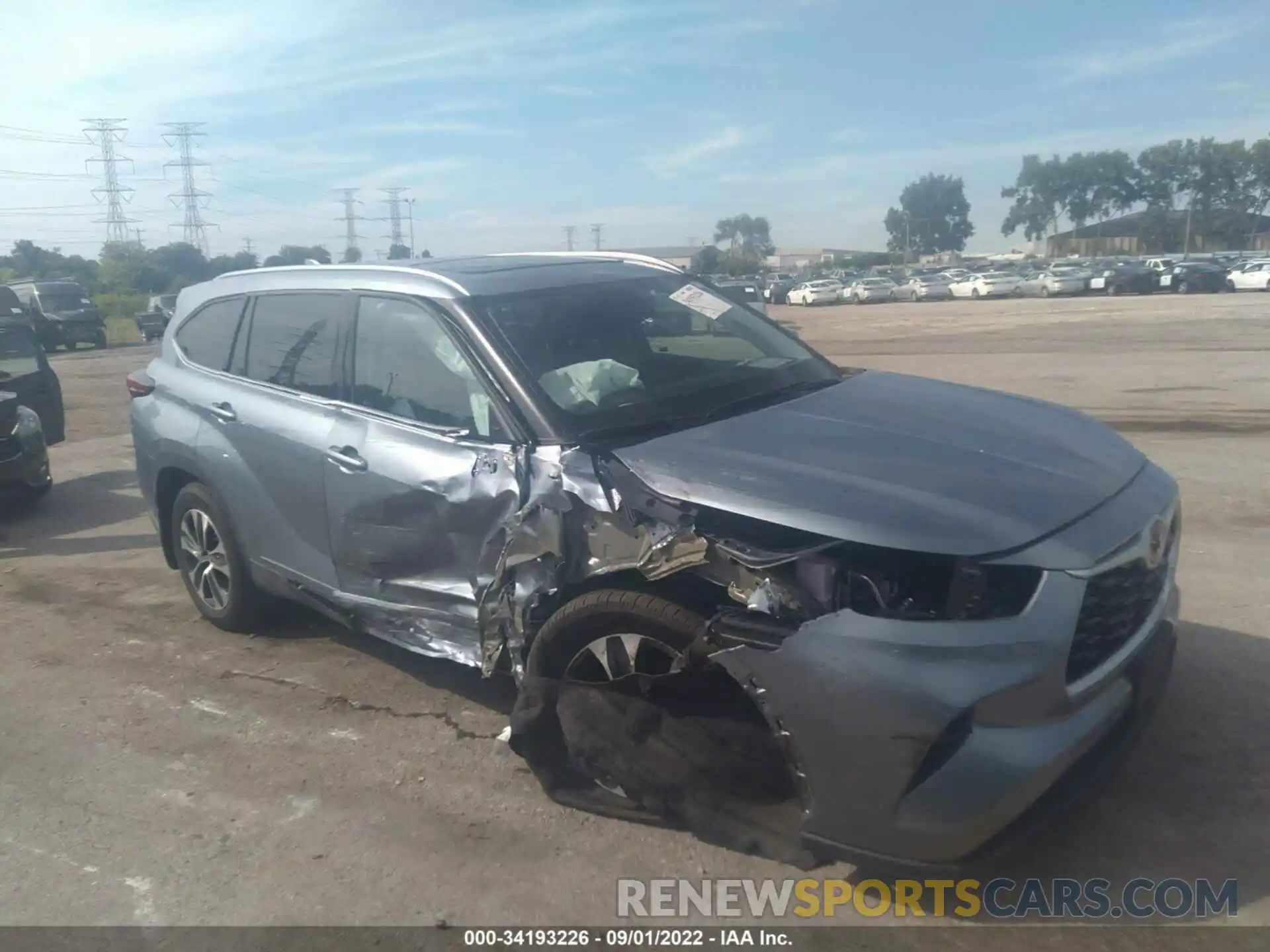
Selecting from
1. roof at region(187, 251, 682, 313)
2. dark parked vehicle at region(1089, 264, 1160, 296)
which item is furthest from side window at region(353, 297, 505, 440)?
dark parked vehicle at region(1089, 264, 1160, 296)

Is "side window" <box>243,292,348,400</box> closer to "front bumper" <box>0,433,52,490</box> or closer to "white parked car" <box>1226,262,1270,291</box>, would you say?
"front bumper" <box>0,433,52,490</box>

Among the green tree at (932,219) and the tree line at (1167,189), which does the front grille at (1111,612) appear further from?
the green tree at (932,219)

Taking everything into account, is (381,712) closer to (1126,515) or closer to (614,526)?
(614,526)

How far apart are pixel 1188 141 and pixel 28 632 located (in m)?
120

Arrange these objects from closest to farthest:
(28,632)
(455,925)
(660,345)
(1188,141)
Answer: (455,925)
(660,345)
(28,632)
(1188,141)

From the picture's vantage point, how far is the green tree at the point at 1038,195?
118 meters

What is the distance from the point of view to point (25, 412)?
9289mm

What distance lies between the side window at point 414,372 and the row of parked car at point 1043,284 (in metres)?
46.6

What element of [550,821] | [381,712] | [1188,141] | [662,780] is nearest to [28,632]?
[381,712]

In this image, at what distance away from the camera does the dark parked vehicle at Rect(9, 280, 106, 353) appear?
111ft

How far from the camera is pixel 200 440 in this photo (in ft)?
17.8

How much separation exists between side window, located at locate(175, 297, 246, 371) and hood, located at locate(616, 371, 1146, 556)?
2.89m

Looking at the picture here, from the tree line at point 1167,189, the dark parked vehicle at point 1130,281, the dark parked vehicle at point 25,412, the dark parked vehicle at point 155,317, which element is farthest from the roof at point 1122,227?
the dark parked vehicle at point 25,412

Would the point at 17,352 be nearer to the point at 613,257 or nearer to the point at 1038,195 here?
the point at 613,257
